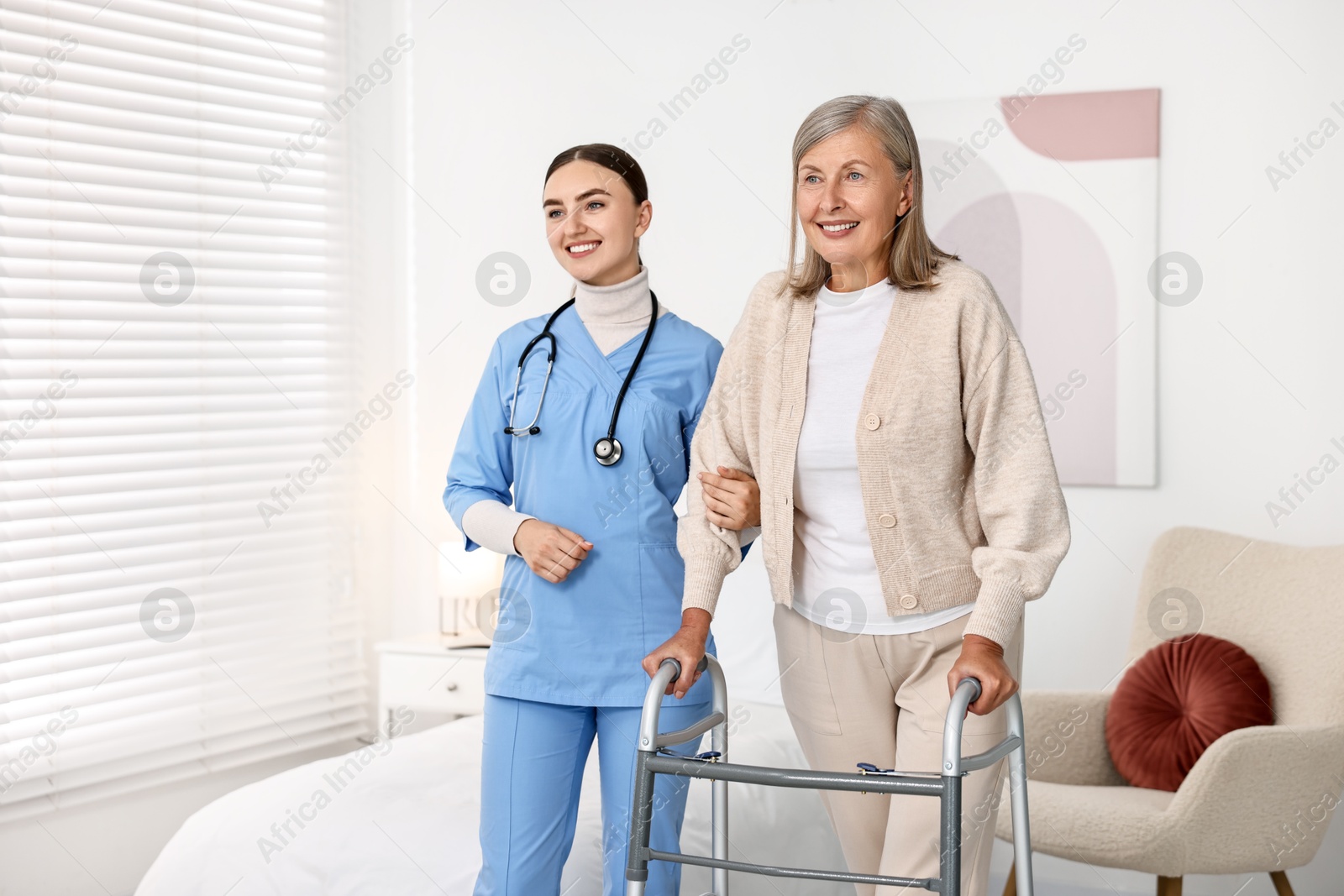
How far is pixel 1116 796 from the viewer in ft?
8.17

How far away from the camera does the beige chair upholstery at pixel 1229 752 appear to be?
233cm

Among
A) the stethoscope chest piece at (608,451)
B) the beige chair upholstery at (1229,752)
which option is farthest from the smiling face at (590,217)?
the beige chair upholstery at (1229,752)

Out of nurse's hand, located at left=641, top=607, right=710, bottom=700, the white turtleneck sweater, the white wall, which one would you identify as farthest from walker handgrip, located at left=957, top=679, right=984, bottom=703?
the white wall

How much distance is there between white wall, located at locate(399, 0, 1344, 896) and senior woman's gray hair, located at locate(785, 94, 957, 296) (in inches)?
70.7

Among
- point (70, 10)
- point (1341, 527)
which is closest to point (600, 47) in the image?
point (70, 10)

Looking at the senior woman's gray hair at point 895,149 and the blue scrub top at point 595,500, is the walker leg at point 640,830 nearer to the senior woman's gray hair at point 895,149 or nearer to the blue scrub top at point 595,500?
the blue scrub top at point 595,500

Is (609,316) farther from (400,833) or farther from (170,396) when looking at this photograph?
(170,396)

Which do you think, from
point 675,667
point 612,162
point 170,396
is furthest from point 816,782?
point 170,396

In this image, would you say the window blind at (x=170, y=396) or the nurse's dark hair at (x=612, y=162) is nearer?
the nurse's dark hair at (x=612, y=162)

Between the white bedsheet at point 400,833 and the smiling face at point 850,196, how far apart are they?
1.14 metres

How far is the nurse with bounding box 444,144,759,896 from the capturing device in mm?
1669

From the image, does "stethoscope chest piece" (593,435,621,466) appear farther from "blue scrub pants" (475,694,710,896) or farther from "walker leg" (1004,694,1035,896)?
"walker leg" (1004,694,1035,896)

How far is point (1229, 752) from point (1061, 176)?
5.04 feet

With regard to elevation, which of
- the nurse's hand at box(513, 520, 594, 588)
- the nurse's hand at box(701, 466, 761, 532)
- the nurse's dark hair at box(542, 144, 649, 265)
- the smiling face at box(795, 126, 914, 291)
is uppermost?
the nurse's dark hair at box(542, 144, 649, 265)
